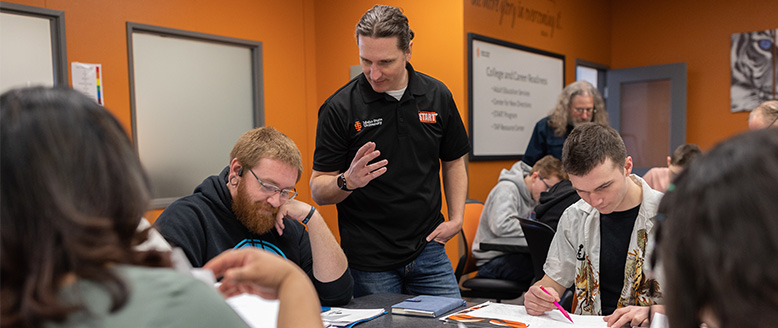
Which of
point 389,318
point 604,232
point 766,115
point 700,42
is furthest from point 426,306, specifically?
point 700,42

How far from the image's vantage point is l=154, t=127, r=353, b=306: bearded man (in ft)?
6.63

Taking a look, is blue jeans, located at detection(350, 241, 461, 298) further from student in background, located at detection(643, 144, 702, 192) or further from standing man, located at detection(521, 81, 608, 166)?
standing man, located at detection(521, 81, 608, 166)

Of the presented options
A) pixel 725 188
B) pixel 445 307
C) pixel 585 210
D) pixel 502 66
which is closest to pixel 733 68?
pixel 502 66

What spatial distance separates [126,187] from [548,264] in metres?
1.79

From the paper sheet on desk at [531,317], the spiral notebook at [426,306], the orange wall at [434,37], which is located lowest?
the paper sheet on desk at [531,317]

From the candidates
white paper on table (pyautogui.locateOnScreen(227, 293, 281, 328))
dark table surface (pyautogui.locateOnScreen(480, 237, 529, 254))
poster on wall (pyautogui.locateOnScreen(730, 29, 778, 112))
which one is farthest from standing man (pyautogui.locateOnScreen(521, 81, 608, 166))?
white paper on table (pyautogui.locateOnScreen(227, 293, 281, 328))

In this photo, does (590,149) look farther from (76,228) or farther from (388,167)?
(76,228)

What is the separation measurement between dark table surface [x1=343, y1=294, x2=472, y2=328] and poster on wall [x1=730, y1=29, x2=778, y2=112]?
18.0 feet

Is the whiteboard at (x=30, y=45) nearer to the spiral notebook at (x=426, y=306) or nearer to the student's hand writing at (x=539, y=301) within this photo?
the spiral notebook at (x=426, y=306)

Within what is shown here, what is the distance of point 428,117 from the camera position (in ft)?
8.00

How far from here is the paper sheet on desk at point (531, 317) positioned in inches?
68.4

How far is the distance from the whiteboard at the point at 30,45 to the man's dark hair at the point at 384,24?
216cm

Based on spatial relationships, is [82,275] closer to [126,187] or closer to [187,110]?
[126,187]

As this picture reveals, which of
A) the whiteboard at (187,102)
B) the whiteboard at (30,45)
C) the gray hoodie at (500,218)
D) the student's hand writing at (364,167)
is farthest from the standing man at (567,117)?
the whiteboard at (30,45)
